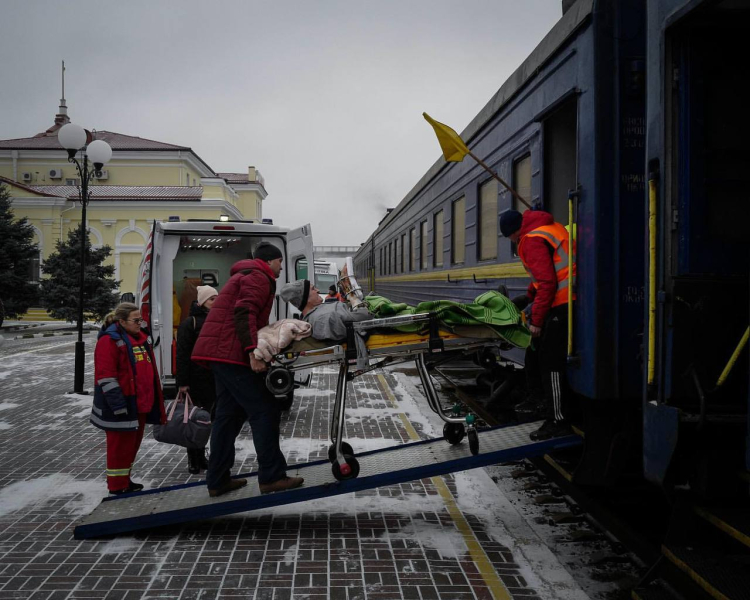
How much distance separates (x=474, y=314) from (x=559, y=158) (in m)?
1.74

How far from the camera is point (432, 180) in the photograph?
1130 centimetres

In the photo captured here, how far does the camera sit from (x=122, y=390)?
5184 millimetres

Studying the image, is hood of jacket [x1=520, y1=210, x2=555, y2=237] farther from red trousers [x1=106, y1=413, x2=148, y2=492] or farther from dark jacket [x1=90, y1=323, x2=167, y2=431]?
red trousers [x1=106, y1=413, x2=148, y2=492]

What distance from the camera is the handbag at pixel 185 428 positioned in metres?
5.73

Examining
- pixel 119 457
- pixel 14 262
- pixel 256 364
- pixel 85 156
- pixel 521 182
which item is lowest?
pixel 119 457

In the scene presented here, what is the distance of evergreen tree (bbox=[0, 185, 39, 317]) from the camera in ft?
76.0

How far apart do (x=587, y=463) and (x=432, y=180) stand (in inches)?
292

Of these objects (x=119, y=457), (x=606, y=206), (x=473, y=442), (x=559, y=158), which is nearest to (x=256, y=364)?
(x=119, y=457)

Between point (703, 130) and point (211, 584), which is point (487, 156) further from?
point (211, 584)

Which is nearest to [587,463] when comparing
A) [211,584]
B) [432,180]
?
[211,584]

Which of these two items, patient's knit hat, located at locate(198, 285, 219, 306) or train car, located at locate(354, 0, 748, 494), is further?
patient's knit hat, located at locate(198, 285, 219, 306)

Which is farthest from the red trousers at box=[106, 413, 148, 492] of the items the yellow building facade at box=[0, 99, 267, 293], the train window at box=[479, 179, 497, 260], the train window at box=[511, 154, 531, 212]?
the yellow building facade at box=[0, 99, 267, 293]

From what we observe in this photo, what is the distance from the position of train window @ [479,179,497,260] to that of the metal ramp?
9.08 feet

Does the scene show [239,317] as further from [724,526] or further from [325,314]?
[724,526]
